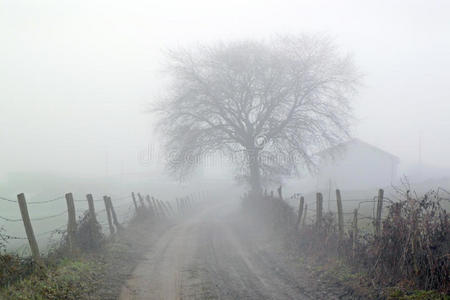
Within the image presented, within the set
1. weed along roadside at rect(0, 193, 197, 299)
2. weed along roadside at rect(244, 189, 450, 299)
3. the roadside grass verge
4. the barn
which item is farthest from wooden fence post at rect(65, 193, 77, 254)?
the barn

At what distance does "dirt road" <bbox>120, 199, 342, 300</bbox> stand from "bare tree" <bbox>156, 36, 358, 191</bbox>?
1360 centimetres

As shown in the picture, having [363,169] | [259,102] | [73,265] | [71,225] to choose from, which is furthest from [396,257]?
[363,169]

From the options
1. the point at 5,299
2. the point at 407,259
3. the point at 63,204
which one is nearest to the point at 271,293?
the point at 407,259

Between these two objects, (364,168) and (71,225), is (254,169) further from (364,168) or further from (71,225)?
(364,168)

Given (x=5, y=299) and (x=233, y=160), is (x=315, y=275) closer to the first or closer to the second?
(x=5, y=299)

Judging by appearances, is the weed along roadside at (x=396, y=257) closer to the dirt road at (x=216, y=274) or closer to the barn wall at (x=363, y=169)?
the dirt road at (x=216, y=274)

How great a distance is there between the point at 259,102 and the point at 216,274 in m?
20.4

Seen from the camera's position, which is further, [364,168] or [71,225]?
[364,168]

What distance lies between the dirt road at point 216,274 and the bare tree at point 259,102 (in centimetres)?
1360

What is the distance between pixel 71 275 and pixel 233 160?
2346cm

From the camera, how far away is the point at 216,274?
10.5 metres

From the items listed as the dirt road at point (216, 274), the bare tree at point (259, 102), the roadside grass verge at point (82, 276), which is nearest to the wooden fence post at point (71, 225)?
the roadside grass verge at point (82, 276)

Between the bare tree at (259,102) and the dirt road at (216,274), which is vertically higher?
the bare tree at (259,102)

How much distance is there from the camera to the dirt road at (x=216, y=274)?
8727mm
